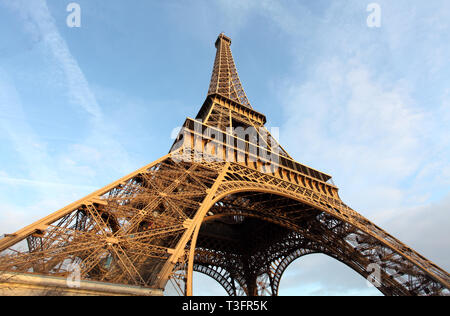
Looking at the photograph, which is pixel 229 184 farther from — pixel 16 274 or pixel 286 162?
pixel 16 274

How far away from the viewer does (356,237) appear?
17156 mm

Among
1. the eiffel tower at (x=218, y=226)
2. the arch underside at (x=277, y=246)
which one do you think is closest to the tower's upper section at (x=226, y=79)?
the eiffel tower at (x=218, y=226)

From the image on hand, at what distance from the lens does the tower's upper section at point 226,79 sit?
28928 mm

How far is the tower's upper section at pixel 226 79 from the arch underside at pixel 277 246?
1312cm

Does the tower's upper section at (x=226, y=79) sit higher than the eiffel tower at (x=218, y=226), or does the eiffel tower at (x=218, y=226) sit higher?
the tower's upper section at (x=226, y=79)

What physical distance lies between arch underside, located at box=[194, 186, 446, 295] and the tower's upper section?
43.1ft

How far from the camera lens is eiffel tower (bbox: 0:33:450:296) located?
7652 millimetres

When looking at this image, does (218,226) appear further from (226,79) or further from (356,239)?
(226,79)

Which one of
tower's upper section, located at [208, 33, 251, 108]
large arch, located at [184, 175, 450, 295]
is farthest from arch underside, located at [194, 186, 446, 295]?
tower's upper section, located at [208, 33, 251, 108]

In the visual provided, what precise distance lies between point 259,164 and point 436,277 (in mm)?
11620

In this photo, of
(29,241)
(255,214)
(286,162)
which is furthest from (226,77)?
(29,241)

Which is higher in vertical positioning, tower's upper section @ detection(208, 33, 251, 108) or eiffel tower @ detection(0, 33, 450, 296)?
tower's upper section @ detection(208, 33, 251, 108)

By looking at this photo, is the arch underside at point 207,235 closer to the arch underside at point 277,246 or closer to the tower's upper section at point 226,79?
the arch underside at point 277,246

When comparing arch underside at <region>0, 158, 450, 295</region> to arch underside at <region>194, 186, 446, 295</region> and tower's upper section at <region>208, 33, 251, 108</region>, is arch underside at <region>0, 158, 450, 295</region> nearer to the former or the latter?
arch underside at <region>194, 186, 446, 295</region>
